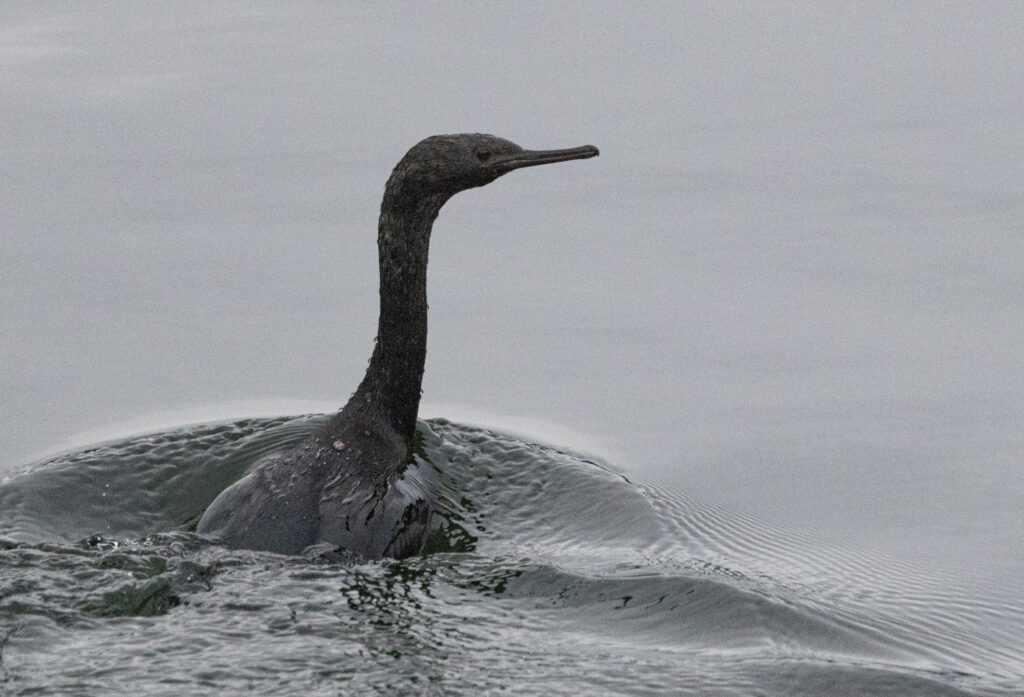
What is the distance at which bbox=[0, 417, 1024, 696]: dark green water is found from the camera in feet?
21.4

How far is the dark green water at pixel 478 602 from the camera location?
6.53 m

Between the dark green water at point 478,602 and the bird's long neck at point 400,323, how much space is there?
0.55m

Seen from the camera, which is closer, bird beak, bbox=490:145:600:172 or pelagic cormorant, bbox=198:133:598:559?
pelagic cormorant, bbox=198:133:598:559

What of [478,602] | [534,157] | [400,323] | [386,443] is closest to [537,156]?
[534,157]

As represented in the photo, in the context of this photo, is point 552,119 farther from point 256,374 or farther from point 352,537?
point 352,537

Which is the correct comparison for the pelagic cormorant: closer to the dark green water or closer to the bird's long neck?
the bird's long neck

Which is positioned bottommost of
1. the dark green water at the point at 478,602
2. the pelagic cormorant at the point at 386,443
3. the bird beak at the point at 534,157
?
the dark green water at the point at 478,602

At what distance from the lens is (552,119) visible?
42.4 feet

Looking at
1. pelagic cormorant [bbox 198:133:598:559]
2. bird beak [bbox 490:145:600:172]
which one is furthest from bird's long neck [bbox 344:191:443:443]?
bird beak [bbox 490:145:600:172]

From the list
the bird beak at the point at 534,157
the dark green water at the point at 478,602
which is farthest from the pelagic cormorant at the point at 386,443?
the dark green water at the point at 478,602

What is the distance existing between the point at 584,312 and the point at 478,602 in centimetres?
414

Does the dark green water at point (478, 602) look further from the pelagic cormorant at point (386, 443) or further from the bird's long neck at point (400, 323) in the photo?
the bird's long neck at point (400, 323)

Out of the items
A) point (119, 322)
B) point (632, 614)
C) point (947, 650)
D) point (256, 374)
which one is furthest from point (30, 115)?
point (947, 650)

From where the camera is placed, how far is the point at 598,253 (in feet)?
38.7
